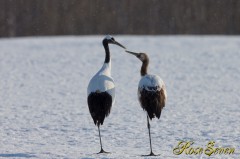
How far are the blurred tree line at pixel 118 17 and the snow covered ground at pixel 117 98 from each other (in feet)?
47.8

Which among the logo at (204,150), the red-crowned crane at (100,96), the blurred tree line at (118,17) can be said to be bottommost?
the logo at (204,150)

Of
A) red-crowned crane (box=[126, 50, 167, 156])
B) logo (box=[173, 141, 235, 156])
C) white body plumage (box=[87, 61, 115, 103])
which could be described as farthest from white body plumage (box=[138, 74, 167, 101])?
logo (box=[173, 141, 235, 156])

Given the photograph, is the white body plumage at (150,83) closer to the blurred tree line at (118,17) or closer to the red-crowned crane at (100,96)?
the red-crowned crane at (100,96)

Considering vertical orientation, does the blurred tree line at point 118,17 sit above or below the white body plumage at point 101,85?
above

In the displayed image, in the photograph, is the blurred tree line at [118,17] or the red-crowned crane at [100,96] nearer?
the red-crowned crane at [100,96]

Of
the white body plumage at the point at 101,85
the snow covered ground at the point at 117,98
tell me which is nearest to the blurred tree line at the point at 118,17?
the snow covered ground at the point at 117,98

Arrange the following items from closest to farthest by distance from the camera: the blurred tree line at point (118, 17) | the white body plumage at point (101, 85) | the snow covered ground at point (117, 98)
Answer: the white body plumage at point (101, 85), the snow covered ground at point (117, 98), the blurred tree line at point (118, 17)

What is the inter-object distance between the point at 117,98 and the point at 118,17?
103 feet

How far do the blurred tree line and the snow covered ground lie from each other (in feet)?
47.8

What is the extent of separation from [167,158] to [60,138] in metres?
2.62

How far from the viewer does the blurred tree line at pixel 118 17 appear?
43.9 meters

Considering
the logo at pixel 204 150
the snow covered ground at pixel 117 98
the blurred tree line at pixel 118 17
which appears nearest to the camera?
the logo at pixel 204 150

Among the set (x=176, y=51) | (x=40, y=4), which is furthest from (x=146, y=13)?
(x=176, y=51)

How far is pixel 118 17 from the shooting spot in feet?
153
